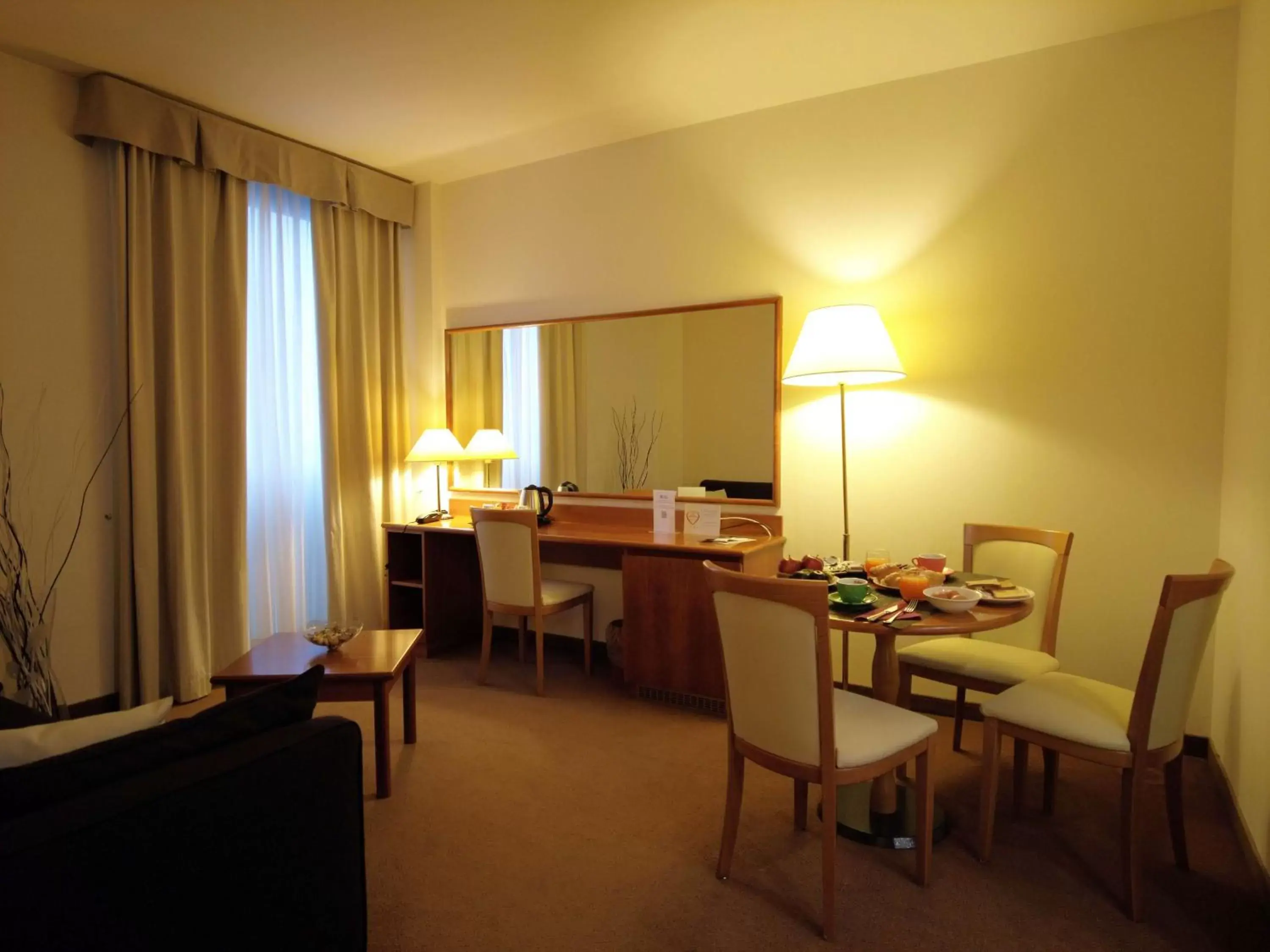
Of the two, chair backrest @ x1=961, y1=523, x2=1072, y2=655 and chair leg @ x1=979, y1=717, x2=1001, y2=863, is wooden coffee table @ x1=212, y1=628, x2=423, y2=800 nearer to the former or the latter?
chair leg @ x1=979, y1=717, x2=1001, y2=863

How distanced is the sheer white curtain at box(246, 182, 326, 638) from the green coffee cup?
9.38 feet

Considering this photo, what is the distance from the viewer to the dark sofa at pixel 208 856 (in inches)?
37.7

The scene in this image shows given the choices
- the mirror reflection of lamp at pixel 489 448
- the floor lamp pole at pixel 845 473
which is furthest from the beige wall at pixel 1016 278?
the mirror reflection of lamp at pixel 489 448

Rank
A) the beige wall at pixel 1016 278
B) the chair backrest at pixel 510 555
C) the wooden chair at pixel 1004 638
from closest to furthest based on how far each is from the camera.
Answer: the wooden chair at pixel 1004 638 < the beige wall at pixel 1016 278 < the chair backrest at pixel 510 555

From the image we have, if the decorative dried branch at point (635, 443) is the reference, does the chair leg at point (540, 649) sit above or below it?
below

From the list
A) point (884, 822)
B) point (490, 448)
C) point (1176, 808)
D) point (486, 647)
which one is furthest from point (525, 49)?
point (1176, 808)

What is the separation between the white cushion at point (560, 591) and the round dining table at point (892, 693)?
5.16ft

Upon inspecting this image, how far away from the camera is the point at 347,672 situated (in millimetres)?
2330

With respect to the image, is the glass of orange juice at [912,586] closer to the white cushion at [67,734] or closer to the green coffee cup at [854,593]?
the green coffee cup at [854,593]

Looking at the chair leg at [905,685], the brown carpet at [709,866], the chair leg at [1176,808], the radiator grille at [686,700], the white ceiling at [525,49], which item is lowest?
Answer: the brown carpet at [709,866]

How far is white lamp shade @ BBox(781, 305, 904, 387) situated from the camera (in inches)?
108

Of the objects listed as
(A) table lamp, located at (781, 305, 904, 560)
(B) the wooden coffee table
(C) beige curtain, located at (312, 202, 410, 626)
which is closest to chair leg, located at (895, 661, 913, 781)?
(A) table lamp, located at (781, 305, 904, 560)

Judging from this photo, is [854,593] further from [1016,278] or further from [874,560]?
[1016,278]

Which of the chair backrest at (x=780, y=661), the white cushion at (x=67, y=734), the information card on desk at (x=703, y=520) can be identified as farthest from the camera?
the information card on desk at (x=703, y=520)
